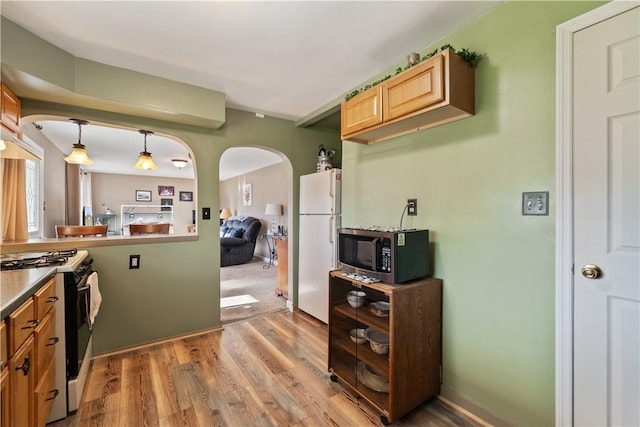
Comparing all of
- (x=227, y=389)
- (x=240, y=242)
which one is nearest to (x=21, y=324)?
(x=227, y=389)

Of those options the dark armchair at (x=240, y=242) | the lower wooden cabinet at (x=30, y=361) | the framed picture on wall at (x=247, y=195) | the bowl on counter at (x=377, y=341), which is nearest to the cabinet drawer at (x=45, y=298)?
the lower wooden cabinet at (x=30, y=361)

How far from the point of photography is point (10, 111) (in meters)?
1.88

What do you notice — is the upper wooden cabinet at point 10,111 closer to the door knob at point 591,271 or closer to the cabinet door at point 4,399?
the cabinet door at point 4,399

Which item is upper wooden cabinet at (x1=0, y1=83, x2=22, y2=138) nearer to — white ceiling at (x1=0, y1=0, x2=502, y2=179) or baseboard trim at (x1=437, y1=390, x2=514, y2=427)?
white ceiling at (x1=0, y1=0, x2=502, y2=179)

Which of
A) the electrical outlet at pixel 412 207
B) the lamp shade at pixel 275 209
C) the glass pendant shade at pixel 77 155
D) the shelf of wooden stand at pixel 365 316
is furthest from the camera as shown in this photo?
the lamp shade at pixel 275 209

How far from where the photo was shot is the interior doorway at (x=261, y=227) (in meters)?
3.60

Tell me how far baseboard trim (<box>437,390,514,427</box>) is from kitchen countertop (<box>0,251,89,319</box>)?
2.26m

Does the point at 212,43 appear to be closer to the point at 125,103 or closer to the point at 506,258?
the point at 125,103

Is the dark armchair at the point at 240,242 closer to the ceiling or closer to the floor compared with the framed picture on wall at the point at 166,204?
closer to the floor

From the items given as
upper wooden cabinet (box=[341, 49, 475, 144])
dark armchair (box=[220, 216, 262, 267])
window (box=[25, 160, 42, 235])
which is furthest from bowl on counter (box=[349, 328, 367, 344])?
dark armchair (box=[220, 216, 262, 267])

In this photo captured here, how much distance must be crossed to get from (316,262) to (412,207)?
138cm

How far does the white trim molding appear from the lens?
4.23ft

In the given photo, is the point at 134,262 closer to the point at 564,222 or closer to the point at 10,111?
the point at 10,111

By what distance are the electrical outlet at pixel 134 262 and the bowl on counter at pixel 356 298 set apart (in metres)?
1.96
